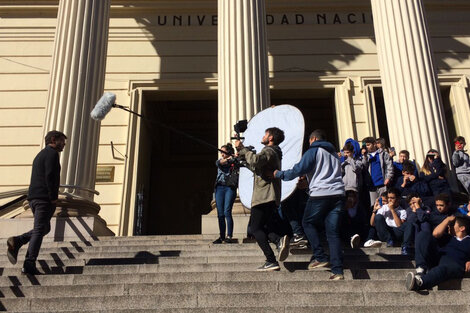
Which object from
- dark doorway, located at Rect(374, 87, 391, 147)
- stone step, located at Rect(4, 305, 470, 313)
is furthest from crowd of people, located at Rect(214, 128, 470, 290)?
dark doorway, located at Rect(374, 87, 391, 147)

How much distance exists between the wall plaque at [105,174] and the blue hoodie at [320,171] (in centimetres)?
858

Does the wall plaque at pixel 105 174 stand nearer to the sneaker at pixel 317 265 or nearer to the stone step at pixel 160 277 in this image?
the stone step at pixel 160 277

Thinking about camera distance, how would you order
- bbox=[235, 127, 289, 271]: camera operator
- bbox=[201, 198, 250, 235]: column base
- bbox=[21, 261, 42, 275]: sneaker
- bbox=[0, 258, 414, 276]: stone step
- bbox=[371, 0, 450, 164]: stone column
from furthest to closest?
1. bbox=[371, 0, 450, 164]: stone column
2. bbox=[201, 198, 250, 235]: column base
3. bbox=[0, 258, 414, 276]: stone step
4. bbox=[21, 261, 42, 275]: sneaker
5. bbox=[235, 127, 289, 271]: camera operator

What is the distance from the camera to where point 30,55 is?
1405 centimetres

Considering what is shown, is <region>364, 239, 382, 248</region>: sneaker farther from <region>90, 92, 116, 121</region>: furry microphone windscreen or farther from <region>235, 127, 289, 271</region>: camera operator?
<region>90, 92, 116, 121</region>: furry microphone windscreen

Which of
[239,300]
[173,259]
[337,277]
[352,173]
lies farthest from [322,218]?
[352,173]

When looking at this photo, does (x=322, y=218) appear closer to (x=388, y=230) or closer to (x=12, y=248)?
(x=388, y=230)

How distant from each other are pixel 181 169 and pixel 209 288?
45.1ft

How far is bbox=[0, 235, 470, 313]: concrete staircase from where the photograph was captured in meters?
4.53

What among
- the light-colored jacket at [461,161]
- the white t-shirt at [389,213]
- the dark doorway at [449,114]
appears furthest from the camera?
the dark doorway at [449,114]

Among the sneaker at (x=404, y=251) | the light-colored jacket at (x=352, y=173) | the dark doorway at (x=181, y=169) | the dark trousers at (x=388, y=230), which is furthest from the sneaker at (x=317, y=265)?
the dark doorway at (x=181, y=169)

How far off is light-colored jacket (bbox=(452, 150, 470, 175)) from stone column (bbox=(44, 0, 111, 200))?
291 inches

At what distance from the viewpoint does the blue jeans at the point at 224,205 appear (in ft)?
23.9

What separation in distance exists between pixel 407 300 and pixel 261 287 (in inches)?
58.0
